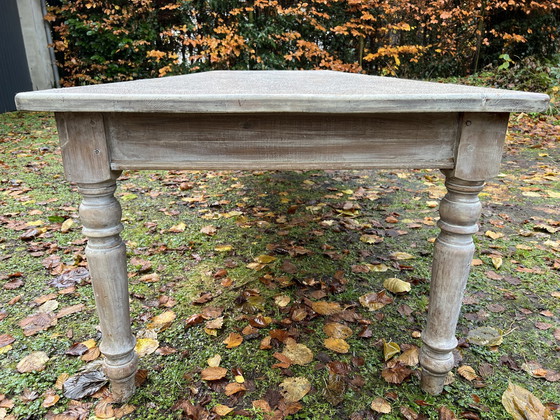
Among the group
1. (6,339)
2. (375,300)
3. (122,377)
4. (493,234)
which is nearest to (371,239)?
(375,300)

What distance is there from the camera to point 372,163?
42.0 inches

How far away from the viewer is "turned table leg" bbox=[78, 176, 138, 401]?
107cm

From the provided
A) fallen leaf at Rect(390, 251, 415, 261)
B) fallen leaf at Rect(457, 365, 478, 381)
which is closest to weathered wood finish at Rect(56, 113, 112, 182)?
fallen leaf at Rect(457, 365, 478, 381)

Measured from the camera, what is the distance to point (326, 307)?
1727mm

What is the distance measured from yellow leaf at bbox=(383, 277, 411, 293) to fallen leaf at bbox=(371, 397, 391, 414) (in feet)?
2.17

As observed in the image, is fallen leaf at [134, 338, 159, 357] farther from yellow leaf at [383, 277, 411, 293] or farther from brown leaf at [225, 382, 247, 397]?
yellow leaf at [383, 277, 411, 293]

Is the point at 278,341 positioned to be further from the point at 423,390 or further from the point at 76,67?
the point at 76,67

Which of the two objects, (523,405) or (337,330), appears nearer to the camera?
(523,405)

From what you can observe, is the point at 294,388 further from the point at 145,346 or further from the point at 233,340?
the point at 145,346

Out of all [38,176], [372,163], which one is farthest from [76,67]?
[372,163]

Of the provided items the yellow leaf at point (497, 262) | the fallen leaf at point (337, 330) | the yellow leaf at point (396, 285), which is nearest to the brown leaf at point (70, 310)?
the fallen leaf at point (337, 330)

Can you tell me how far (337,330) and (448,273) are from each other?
58 centimetres

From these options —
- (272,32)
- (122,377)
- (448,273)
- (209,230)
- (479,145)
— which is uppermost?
(272,32)

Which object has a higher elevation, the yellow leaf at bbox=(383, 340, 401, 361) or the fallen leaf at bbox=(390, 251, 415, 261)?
the yellow leaf at bbox=(383, 340, 401, 361)
